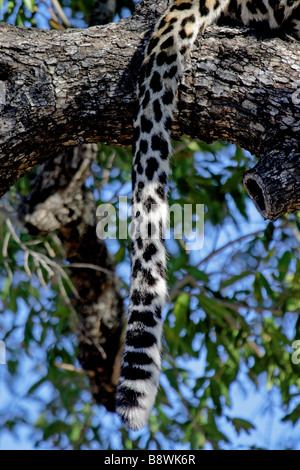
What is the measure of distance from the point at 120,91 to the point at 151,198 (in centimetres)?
48

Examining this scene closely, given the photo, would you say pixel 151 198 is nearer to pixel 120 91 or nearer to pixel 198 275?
pixel 120 91

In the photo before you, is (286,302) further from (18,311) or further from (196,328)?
(18,311)

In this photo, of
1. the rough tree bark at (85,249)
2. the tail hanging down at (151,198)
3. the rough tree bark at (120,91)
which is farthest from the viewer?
the rough tree bark at (85,249)

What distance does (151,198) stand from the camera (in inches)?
107

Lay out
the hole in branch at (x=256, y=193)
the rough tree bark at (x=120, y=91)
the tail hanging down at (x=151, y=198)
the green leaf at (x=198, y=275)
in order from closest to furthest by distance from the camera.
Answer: the tail hanging down at (x=151, y=198) → the hole in branch at (x=256, y=193) → the rough tree bark at (x=120, y=91) → the green leaf at (x=198, y=275)

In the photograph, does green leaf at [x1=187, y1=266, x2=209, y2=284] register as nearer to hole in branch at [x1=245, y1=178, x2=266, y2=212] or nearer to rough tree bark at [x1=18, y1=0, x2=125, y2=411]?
rough tree bark at [x1=18, y1=0, x2=125, y2=411]

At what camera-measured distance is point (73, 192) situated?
182 inches

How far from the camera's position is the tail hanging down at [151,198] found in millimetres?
A: 2383

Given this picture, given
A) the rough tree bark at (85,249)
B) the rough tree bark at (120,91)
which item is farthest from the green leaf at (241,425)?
the rough tree bark at (120,91)

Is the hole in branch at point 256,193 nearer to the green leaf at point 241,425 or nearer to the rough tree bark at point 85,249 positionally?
the rough tree bark at point 85,249

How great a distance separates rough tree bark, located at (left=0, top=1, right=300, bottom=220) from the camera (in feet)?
8.99

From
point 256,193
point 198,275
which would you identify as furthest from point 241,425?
point 256,193

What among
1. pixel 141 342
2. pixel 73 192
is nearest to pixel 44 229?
pixel 73 192

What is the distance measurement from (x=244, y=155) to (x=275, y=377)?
74.9 inches
